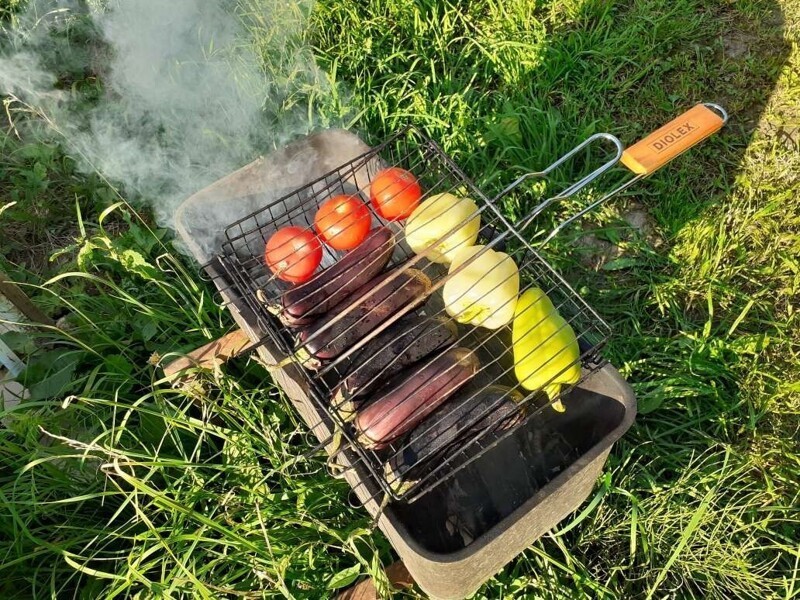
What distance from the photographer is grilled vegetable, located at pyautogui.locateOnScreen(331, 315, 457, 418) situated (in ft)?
7.07

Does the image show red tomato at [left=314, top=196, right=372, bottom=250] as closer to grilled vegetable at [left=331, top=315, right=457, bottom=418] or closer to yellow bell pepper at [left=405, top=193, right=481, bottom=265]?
yellow bell pepper at [left=405, top=193, right=481, bottom=265]

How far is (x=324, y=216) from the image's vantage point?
2.60m

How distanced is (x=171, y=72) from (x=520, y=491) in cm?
366

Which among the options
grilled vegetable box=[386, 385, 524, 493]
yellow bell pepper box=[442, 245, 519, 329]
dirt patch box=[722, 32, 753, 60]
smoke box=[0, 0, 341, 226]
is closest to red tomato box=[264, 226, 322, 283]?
yellow bell pepper box=[442, 245, 519, 329]

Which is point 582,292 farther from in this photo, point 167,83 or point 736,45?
point 167,83

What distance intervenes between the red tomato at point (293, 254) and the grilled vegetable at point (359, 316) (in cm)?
28

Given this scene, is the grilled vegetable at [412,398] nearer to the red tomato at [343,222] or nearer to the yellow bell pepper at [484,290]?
the yellow bell pepper at [484,290]

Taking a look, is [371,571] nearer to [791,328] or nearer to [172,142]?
[791,328]

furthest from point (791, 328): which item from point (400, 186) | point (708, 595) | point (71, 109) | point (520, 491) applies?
point (71, 109)

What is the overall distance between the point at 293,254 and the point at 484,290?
813mm

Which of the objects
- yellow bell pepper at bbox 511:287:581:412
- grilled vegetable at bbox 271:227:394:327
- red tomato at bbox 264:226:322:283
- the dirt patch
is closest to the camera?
yellow bell pepper at bbox 511:287:581:412

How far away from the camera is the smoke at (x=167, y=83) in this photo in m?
3.86

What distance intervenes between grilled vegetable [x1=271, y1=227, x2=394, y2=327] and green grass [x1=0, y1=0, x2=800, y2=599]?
57cm

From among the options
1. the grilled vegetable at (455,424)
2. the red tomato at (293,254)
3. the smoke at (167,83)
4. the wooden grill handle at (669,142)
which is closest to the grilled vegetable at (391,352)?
the grilled vegetable at (455,424)
